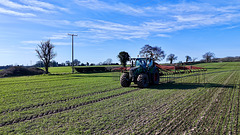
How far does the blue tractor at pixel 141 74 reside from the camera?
12.3m

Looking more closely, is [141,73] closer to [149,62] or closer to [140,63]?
[140,63]

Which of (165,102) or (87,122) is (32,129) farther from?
(165,102)

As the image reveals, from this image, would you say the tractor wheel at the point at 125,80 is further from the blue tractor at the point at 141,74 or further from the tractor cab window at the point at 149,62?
the tractor cab window at the point at 149,62

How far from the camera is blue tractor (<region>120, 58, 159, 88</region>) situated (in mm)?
12297

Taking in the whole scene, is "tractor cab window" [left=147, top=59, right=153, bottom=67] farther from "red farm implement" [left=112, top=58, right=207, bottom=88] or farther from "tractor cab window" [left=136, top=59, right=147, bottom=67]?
"tractor cab window" [left=136, top=59, right=147, bottom=67]

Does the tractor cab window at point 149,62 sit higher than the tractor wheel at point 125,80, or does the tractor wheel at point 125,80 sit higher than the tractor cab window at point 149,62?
the tractor cab window at point 149,62

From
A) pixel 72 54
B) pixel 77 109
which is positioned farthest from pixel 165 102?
pixel 72 54

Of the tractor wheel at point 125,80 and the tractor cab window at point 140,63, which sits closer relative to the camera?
the tractor wheel at point 125,80

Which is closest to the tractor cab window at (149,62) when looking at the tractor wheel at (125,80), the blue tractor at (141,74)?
the blue tractor at (141,74)

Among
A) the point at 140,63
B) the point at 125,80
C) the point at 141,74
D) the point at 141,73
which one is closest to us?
the point at 141,74

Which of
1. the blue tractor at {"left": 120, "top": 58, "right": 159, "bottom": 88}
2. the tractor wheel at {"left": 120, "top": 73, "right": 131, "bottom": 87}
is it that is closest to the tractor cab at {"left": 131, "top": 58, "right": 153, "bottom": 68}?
the blue tractor at {"left": 120, "top": 58, "right": 159, "bottom": 88}

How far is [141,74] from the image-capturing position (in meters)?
12.3

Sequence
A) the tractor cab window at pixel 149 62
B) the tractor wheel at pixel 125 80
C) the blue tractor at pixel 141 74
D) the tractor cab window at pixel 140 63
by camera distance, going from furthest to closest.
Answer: the tractor cab window at pixel 149 62
the tractor cab window at pixel 140 63
the tractor wheel at pixel 125 80
the blue tractor at pixel 141 74

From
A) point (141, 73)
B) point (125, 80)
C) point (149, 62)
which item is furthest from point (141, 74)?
point (149, 62)
